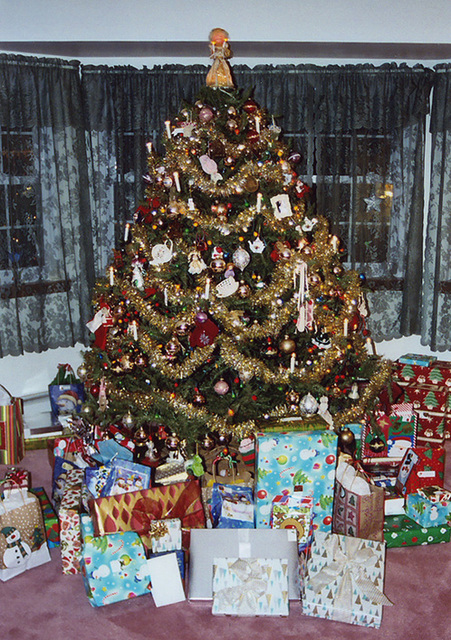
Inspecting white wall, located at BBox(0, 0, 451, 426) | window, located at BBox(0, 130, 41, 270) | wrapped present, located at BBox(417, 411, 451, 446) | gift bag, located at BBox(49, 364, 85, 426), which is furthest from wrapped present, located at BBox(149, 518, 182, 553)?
white wall, located at BBox(0, 0, 451, 426)

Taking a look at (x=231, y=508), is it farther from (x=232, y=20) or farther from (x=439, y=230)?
(x=232, y=20)

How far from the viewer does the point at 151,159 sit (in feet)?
10.1

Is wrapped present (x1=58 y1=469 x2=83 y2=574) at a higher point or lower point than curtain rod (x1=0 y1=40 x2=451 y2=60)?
lower

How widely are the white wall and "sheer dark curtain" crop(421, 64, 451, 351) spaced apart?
443 mm

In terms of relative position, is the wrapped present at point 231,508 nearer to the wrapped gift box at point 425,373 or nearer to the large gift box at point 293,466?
the large gift box at point 293,466

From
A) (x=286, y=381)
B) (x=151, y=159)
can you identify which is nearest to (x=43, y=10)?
(x=151, y=159)

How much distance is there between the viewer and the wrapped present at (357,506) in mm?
2432

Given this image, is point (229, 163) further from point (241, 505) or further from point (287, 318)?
point (241, 505)

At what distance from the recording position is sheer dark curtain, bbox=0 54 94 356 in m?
3.52

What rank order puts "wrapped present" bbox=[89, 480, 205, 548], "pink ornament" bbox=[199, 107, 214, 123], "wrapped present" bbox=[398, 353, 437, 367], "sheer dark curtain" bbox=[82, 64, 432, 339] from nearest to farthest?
1. "wrapped present" bbox=[89, 480, 205, 548]
2. "pink ornament" bbox=[199, 107, 214, 123]
3. "wrapped present" bbox=[398, 353, 437, 367]
4. "sheer dark curtain" bbox=[82, 64, 432, 339]

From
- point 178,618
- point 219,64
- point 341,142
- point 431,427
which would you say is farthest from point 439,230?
point 178,618

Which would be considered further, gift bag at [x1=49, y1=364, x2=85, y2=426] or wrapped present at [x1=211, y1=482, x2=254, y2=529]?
gift bag at [x1=49, y1=364, x2=85, y2=426]

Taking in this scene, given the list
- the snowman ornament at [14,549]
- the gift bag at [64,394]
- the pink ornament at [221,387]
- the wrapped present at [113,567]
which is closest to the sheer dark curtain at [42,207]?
the gift bag at [64,394]

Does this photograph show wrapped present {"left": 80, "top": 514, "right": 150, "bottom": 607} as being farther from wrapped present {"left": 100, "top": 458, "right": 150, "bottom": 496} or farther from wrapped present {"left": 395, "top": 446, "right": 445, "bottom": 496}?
wrapped present {"left": 395, "top": 446, "right": 445, "bottom": 496}
